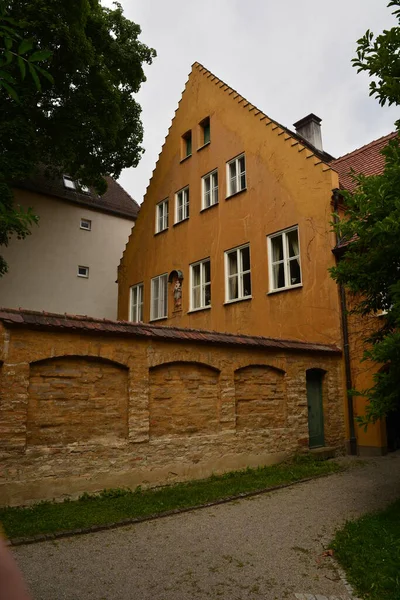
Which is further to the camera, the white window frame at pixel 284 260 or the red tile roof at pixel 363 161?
the red tile roof at pixel 363 161

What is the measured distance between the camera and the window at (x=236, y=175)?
1659cm

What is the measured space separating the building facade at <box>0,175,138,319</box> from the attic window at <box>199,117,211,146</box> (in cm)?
853

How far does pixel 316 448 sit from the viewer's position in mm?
11141

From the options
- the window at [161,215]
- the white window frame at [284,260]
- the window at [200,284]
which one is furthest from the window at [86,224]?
the white window frame at [284,260]

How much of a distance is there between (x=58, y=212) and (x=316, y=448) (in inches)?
725

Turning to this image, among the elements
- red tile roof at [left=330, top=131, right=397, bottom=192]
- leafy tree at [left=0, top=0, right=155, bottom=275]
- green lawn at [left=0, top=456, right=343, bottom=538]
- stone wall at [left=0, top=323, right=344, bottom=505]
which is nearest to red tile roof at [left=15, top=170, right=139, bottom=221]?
leafy tree at [left=0, top=0, right=155, bottom=275]

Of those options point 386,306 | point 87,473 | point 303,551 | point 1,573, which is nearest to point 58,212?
point 87,473

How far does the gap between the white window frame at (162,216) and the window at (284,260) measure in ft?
22.6

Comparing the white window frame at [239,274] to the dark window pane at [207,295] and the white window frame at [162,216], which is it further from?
the white window frame at [162,216]

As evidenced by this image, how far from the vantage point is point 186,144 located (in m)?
20.4

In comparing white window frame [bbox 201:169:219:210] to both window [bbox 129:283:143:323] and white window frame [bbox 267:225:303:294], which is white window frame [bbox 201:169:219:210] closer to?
white window frame [bbox 267:225:303:294]

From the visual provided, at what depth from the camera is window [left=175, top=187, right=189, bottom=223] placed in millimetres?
19016

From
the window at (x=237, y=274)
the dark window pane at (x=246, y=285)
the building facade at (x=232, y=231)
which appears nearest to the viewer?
the building facade at (x=232, y=231)

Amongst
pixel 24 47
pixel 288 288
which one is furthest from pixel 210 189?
pixel 24 47
